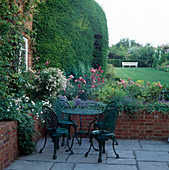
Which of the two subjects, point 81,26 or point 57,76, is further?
point 81,26

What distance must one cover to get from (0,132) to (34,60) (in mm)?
4376

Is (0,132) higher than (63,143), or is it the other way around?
(0,132)

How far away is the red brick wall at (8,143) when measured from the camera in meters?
3.19

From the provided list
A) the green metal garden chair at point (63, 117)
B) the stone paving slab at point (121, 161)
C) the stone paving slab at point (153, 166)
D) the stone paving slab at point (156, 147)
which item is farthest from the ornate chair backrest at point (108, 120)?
the stone paving slab at point (156, 147)

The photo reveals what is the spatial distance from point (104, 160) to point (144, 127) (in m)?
1.74

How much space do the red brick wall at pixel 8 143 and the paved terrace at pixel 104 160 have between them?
4.7 inches

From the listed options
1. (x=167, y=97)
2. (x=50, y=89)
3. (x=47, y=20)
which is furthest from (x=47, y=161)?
(x=47, y=20)

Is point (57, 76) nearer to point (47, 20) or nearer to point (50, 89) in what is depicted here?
point (50, 89)

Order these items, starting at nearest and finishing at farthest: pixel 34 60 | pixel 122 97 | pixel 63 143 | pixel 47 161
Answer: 1. pixel 47 161
2. pixel 63 143
3. pixel 122 97
4. pixel 34 60

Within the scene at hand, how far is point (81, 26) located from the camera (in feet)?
28.5

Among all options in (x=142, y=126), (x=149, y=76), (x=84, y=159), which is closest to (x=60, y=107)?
(x=84, y=159)

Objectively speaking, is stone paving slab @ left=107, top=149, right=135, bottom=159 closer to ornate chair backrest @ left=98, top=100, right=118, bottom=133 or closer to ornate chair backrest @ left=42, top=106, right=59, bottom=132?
ornate chair backrest @ left=98, top=100, right=118, bottom=133

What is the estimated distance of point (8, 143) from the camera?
3.38 metres

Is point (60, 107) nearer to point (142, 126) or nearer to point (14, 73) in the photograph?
point (14, 73)
